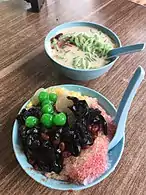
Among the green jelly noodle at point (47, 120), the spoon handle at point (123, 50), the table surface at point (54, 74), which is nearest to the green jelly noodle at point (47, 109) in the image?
the green jelly noodle at point (47, 120)

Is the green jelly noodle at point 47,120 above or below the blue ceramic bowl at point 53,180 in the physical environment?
above

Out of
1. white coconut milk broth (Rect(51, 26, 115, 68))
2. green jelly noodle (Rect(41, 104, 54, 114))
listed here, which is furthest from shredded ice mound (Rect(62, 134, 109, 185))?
white coconut milk broth (Rect(51, 26, 115, 68))

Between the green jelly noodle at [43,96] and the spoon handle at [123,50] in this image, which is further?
the spoon handle at [123,50]

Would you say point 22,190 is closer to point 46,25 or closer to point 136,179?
point 136,179

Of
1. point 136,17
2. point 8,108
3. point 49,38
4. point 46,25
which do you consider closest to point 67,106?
point 8,108

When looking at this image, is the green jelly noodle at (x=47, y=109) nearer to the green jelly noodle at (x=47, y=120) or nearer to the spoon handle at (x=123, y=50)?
the green jelly noodle at (x=47, y=120)

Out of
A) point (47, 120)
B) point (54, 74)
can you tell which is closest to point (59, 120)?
point (47, 120)

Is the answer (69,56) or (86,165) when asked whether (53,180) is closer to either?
(86,165)
